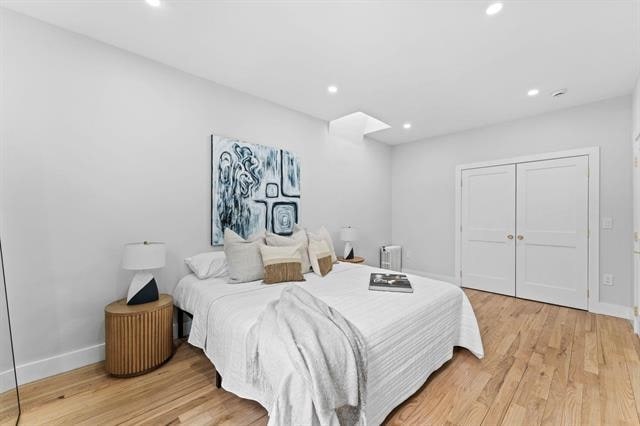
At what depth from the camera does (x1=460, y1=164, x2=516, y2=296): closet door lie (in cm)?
390

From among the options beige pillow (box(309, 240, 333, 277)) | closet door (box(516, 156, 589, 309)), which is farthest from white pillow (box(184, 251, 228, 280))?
closet door (box(516, 156, 589, 309))

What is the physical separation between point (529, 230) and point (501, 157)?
111cm

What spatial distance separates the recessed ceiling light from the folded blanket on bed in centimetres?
223

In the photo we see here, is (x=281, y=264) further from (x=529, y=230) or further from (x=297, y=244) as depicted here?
(x=529, y=230)

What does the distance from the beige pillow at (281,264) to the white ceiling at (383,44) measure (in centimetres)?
175

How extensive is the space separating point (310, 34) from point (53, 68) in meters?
1.92

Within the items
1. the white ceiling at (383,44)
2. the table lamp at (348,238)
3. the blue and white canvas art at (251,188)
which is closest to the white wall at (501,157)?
the white ceiling at (383,44)

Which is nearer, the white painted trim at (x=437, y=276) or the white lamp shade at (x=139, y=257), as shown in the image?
the white lamp shade at (x=139, y=257)

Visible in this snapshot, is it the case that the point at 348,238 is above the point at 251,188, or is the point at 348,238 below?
below

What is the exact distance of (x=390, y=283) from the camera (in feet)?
7.59

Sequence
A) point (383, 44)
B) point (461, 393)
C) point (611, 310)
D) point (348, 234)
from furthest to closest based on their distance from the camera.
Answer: point (348, 234)
point (611, 310)
point (383, 44)
point (461, 393)

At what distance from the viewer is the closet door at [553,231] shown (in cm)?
336

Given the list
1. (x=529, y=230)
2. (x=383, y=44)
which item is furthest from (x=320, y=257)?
(x=529, y=230)

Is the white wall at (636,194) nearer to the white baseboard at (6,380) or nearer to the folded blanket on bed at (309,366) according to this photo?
the folded blanket on bed at (309,366)
